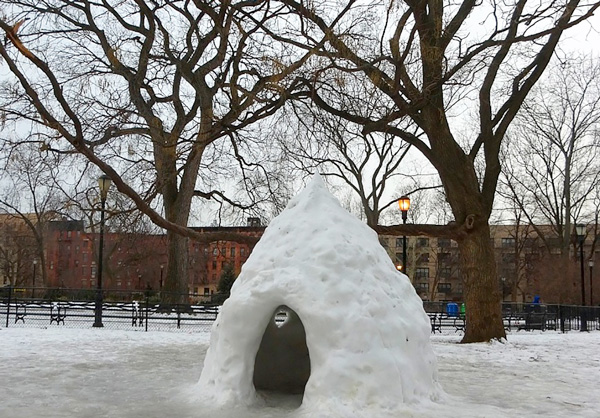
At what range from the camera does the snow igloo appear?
6059 mm

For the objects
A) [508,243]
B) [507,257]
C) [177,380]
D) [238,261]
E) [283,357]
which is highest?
[508,243]

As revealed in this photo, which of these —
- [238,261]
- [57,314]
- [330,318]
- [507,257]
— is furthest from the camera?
[238,261]

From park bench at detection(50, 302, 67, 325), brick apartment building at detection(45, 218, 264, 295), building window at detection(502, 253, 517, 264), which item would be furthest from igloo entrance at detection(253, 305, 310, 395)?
building window at detection(502, 253, 517, 264)

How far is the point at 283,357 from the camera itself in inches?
348

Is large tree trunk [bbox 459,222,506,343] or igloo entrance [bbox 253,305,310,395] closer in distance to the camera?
igloo entrance [bbox 253,305,310,395]

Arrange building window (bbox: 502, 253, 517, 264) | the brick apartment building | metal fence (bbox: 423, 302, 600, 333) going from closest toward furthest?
1. metal fence (bbox: 423, 302, 600, 333)
2. building window (bbox: 502, 253, 517, 264)
3. the brick apartment building

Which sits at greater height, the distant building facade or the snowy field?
the distant building facade

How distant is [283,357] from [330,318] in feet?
9.64

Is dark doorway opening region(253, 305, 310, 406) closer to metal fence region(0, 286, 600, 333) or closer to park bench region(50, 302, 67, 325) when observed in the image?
metal fence region(0, 286, 600, 333)

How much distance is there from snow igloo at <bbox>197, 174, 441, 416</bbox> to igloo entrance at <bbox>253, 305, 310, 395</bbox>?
1.56 meters

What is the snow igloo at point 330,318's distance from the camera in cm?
606

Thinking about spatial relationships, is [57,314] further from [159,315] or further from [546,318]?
[546,318]

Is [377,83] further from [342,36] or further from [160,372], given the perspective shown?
[160,372]

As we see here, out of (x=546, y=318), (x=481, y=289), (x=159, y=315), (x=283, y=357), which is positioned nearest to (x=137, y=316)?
(x=159, y=315)
